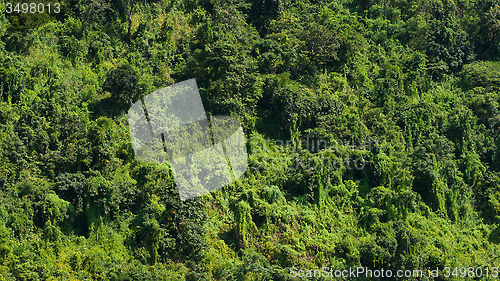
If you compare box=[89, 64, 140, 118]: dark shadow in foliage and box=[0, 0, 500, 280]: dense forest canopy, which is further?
box=[89, 64, 140, 118]: dark shadow in foliage

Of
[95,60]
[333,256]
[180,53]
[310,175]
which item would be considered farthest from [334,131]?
[95,60]

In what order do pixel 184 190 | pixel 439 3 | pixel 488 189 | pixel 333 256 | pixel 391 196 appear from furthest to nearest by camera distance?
1. pixel 439 3
2. pixel 488 189
3. pixel 391 196
4. pixel 333 256
5. pixel 184 190

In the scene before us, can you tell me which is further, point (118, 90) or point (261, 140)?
point (261, 140)

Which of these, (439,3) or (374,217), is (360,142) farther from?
(439,3)

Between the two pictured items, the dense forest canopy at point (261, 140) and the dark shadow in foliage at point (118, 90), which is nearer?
the dense forest canopy at point (261, 140)

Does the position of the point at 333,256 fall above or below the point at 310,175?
below

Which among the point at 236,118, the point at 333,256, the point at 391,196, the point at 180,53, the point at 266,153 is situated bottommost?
the point at 333,256

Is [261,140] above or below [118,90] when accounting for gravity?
below

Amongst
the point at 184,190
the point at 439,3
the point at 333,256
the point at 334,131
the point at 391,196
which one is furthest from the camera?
the point at 439,3
